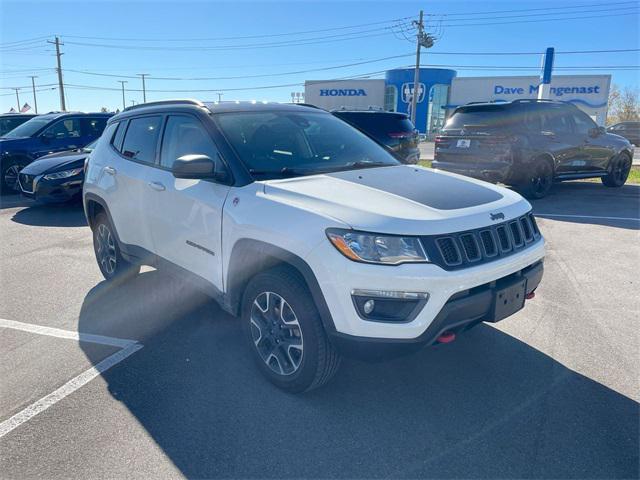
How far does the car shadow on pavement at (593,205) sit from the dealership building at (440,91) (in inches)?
1298

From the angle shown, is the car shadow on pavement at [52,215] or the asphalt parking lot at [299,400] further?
the car shadow on pavement at [52,215]

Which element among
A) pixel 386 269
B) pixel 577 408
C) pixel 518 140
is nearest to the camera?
pixel 386 269

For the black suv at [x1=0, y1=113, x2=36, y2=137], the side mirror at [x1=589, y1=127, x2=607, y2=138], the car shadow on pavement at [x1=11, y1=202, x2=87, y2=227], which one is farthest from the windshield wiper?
the black suv at [x1=0, y1=113, x2=36, y2=137]

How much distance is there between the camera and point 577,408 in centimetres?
281

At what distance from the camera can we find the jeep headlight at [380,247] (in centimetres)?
245

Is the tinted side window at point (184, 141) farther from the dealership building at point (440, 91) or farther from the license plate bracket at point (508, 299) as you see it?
the dealership building at point (440, 91)

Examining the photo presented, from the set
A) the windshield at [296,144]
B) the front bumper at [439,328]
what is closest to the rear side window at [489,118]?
the windshield at [296,144]

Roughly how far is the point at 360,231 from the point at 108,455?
5.83 ft

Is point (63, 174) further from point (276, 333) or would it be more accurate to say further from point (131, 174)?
point (276, 333)

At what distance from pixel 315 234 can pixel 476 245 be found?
0.92m

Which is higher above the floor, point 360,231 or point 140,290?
point 360,231

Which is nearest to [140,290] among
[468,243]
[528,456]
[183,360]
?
[183,360]

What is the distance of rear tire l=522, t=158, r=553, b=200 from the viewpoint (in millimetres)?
9086

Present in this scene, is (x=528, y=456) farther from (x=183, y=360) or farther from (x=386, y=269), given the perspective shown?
(x=183, y=360)
